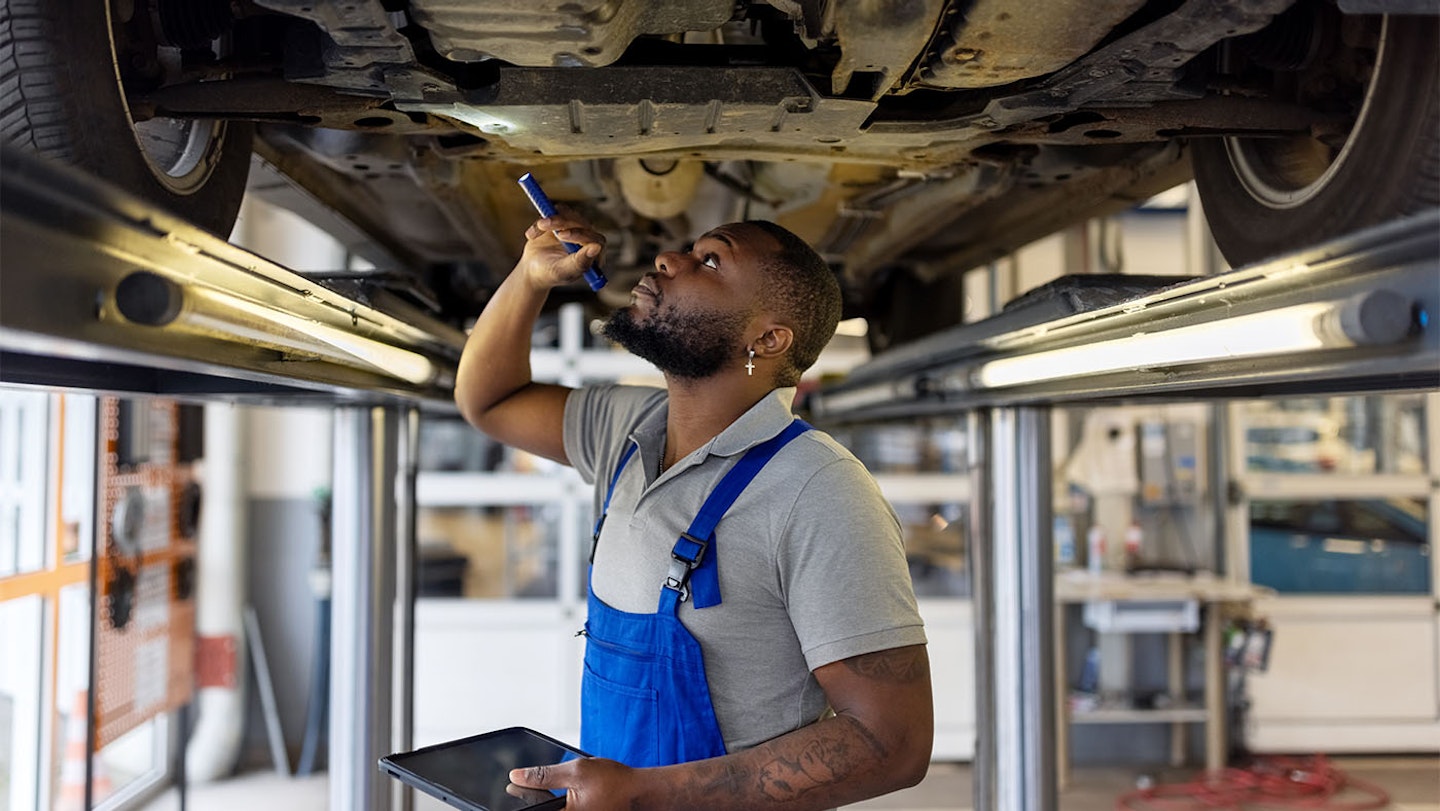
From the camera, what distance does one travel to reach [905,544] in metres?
2.91

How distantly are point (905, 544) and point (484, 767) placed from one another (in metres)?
1.93

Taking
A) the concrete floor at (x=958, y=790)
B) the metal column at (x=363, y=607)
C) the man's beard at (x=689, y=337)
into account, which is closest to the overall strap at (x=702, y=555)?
the man's beard at (x=689, y=337)

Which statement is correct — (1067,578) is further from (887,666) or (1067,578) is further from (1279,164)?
(887,666)

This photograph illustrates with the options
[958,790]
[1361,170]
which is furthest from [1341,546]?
[1361,170]

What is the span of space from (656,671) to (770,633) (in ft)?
0.47

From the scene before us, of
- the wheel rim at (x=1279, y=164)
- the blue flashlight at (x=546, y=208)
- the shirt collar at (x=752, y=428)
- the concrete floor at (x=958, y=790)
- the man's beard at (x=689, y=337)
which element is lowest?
the concrete floor at (x=958, y=790)

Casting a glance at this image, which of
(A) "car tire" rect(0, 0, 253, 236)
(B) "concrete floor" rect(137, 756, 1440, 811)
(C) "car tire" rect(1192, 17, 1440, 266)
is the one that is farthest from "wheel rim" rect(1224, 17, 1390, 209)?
(B) "concrete floor" rect(137, 756, 1440, 811)

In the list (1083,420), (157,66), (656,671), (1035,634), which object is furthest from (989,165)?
(1083,420)

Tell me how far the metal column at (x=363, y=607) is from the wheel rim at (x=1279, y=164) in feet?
5.04

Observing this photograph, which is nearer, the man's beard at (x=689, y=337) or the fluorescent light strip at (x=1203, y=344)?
the fluorescent light strip at (x=1203, y=344)

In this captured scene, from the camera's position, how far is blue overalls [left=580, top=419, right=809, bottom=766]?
48.9 inches

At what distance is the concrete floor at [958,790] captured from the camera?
409 cm

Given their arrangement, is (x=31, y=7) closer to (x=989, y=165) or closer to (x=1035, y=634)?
(x=989, y=165)

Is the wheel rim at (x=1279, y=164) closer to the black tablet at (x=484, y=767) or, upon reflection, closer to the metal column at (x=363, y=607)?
the black tablet at (x=484, y=767)
